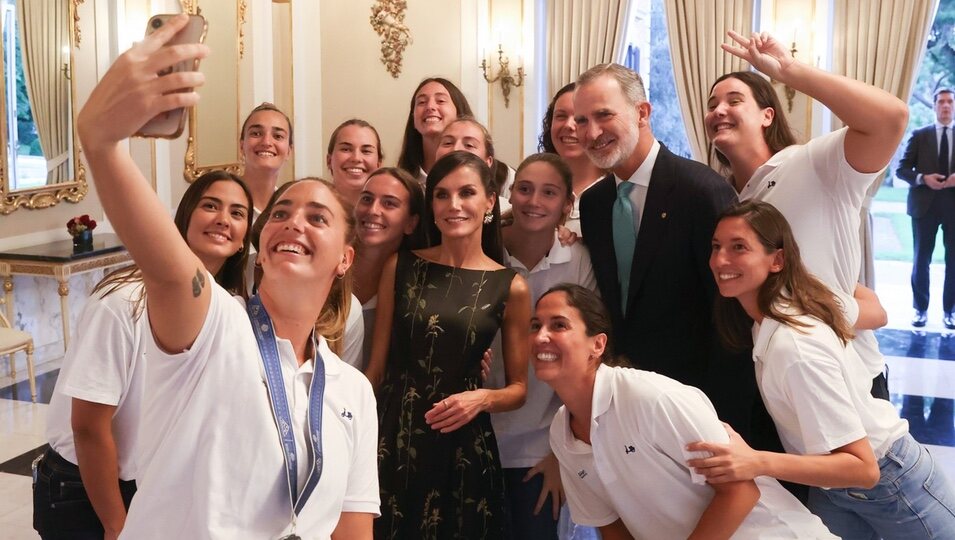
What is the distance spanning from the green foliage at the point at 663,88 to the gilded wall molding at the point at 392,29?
2.33m

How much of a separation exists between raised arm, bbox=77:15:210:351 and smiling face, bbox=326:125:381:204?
7.62ft

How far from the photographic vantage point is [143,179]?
1239mm

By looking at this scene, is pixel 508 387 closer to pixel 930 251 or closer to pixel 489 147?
pixel 489 147

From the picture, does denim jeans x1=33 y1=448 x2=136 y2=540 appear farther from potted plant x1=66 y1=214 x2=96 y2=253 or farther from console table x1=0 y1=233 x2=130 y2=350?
potted plant x1=66 y1=214 x2=96 y2=253

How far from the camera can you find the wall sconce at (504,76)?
8.42m

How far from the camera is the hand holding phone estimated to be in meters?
1.12

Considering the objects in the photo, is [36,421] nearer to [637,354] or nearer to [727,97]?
[637,354]

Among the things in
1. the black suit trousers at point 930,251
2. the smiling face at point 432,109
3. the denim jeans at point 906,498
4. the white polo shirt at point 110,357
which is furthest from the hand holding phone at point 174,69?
the black suit trousers at point 930,251

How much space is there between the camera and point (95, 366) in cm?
205

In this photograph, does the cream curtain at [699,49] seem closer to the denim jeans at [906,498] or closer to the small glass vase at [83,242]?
the small glass vase at [83,242]

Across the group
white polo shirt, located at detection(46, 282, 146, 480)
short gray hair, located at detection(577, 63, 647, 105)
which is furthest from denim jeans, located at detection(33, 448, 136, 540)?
short gray hair, located at detection(577, 63, 647, 105)

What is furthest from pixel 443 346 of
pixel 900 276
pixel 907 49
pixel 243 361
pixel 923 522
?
pixel 900 276

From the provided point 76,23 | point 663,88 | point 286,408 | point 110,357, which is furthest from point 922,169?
point 286,408

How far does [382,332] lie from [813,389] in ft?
4.04
